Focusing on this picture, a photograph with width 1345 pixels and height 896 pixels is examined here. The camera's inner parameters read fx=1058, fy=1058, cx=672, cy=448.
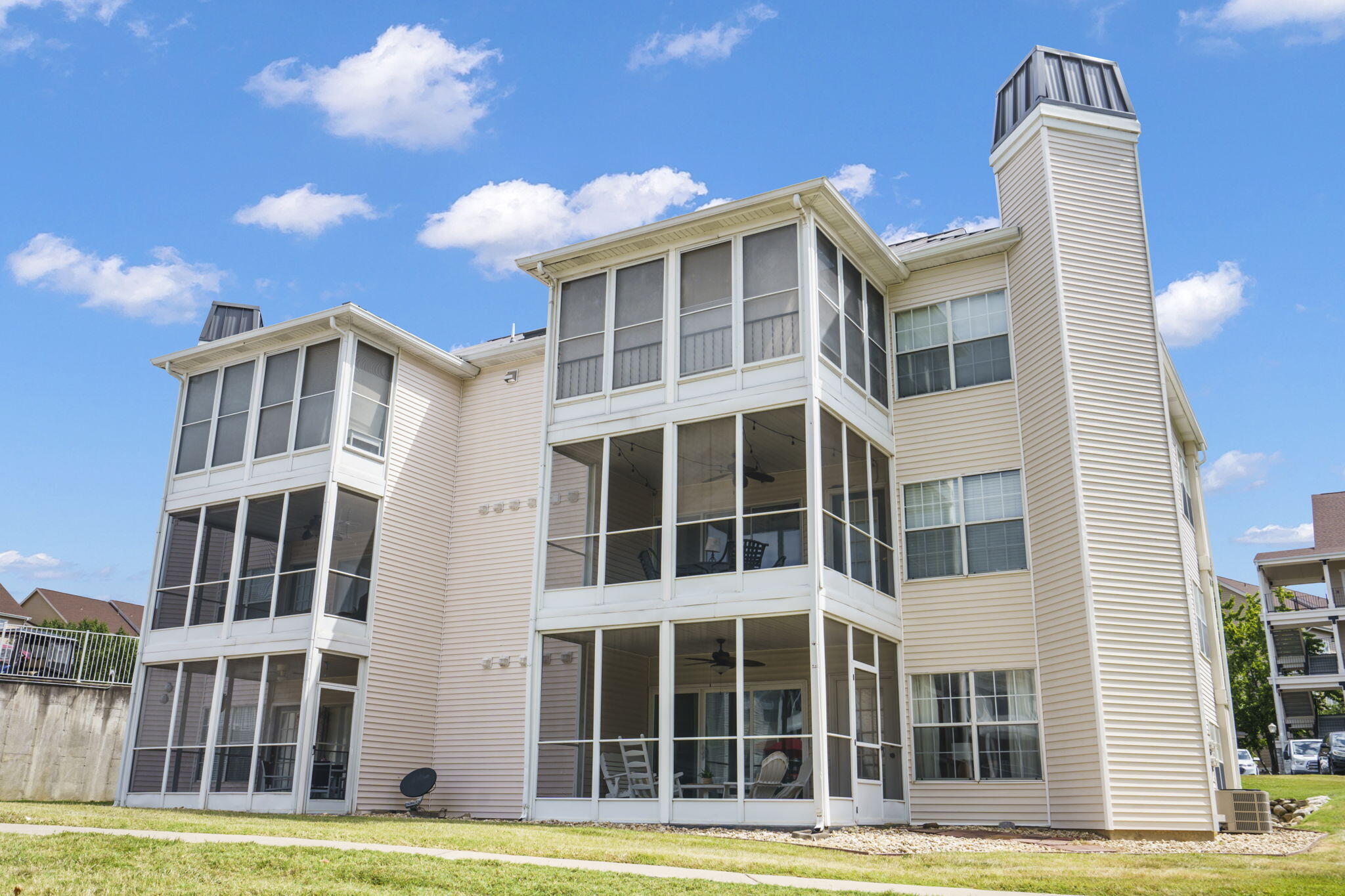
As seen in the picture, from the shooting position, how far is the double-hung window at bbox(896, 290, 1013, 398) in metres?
16.0

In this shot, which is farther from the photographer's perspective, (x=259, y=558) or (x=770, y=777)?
(x=259, y=558)

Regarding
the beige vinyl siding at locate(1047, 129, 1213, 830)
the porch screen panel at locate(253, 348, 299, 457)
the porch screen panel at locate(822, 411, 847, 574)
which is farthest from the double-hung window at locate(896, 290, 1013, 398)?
the porch screen panel at locate(253, 348, 299, 457)

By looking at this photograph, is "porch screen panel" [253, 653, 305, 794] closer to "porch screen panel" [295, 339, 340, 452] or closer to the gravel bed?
"porch screen panel" [295, 339, 340, 452]

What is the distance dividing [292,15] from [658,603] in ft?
35.6

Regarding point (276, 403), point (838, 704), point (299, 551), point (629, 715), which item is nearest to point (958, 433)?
point (838, 704)

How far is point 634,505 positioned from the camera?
682 inches

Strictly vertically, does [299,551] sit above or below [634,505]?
below

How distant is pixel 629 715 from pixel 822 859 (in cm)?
738

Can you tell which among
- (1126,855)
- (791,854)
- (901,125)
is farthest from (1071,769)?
(901,125)

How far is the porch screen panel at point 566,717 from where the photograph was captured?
14859 millimetres

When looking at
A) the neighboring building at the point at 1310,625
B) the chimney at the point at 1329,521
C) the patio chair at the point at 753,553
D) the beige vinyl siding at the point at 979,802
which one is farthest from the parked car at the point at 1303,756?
the patio chair at the point at 753,553

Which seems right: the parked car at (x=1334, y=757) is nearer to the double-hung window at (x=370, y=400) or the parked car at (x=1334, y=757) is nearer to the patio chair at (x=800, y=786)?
the patio chair at (x=800, y=786)

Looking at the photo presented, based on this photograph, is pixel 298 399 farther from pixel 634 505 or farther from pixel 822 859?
pixel 822 859

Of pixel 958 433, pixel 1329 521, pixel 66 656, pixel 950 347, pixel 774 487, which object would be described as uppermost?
pixel 1329 521
